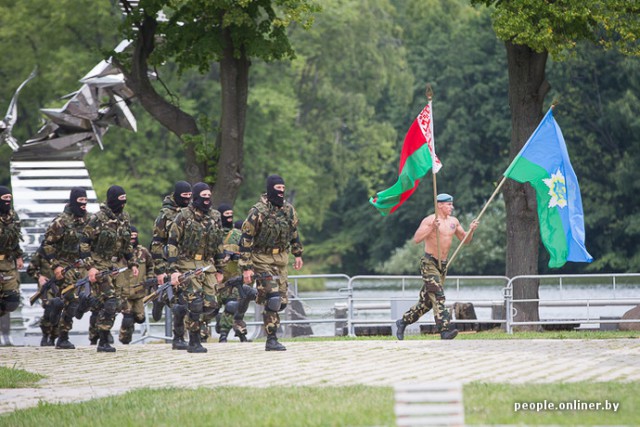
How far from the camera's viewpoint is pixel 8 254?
70.5ft

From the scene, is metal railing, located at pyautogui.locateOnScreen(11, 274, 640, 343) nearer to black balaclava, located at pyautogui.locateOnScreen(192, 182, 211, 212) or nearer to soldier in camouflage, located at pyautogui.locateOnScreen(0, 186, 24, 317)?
black balaclava, located at pyautogui.locateOnScreen(192, 182, 211, 212)

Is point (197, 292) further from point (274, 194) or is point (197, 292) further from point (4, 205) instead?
point (4, 205)

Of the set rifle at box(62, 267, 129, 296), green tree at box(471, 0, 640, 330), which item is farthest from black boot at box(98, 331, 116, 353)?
green tree at box(471, 0, 640, 330)

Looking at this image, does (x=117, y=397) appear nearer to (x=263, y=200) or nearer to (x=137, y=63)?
(x=263, y=200)

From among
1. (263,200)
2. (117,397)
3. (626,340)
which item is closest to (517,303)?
(626,340)

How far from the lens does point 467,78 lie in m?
67.1

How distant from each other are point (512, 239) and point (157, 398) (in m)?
15.2

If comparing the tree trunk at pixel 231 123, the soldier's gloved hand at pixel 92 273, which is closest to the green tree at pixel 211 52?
the tree trunk at pixel 231 123

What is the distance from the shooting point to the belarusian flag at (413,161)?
71.1 feet

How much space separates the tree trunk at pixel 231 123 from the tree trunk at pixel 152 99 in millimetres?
780

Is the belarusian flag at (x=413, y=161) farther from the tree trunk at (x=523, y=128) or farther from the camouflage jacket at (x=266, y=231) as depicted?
the tree trunk at (x=523, y=128)

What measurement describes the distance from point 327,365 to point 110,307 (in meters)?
4.52

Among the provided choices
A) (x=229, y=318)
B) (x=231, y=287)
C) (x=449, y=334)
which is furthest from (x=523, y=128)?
(x=449, y=334)

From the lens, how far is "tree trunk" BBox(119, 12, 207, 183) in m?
29.6
